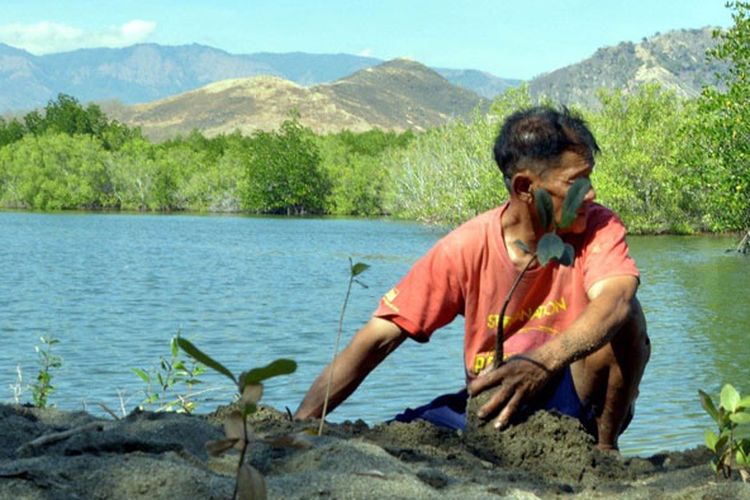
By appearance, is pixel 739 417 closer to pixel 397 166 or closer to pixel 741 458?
pixel 741 458

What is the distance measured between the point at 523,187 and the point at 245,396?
2.27m

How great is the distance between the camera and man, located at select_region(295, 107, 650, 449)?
4.04 m

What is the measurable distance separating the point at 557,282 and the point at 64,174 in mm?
A: 98704

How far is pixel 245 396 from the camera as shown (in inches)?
77.2

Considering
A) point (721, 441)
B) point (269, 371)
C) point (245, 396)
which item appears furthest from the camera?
point (721, 441)

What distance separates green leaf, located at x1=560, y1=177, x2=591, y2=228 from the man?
3.12ft

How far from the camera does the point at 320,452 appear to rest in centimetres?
295

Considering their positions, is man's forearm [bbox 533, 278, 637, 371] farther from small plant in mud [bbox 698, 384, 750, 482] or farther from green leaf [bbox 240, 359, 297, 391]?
green leaf [bbox 240, 359, 297, 391]

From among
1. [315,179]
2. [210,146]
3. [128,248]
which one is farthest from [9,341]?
[210,146]

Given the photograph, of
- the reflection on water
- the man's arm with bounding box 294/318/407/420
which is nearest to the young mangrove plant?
the man's arm with bounding box 294/318/407/420

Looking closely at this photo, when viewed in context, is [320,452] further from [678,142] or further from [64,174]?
[64,174]

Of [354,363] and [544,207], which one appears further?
[354,363]

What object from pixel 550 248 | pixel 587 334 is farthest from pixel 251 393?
pixel 587 334

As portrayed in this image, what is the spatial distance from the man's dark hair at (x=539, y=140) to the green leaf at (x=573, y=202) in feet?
3.25
